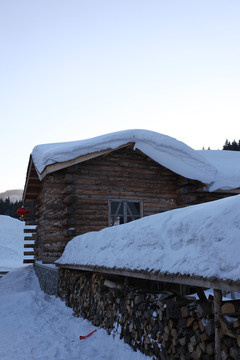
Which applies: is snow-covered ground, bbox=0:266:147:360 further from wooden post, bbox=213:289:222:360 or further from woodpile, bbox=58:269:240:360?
wooden post, bbox=213:289:222:360

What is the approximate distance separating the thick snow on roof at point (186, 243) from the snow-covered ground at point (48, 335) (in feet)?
4.13

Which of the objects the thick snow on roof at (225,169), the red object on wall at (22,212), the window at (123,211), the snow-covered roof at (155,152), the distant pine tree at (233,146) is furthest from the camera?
the distant pine tree at (233,146)

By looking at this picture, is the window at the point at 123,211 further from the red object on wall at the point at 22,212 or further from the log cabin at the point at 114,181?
the red object on wall at the point at 22,212

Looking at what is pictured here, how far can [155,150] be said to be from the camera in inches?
493

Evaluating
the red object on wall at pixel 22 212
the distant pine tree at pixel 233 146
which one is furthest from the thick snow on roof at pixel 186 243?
the distant pine tree at pixel 233 146

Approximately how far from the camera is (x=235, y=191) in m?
13.5

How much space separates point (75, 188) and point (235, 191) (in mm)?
5830

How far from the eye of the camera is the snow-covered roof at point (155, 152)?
11.6m

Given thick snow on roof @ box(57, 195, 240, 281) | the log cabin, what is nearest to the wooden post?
thick snow on roof @ box(57, 195, 240, 281)

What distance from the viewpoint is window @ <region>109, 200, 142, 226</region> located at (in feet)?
41.0

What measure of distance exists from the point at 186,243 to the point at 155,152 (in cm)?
864

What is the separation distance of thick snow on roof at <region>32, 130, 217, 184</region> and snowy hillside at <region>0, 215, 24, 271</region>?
71.3 feet

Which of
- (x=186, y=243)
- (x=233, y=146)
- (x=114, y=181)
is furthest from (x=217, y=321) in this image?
(x=233, y=146)

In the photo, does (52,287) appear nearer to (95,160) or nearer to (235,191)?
(95,160)
